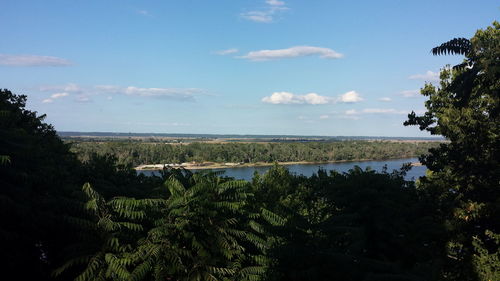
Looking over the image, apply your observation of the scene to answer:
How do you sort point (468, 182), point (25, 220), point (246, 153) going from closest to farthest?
point (25, 220), point (468, 182), point (246, 153)

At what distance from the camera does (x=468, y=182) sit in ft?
57.6

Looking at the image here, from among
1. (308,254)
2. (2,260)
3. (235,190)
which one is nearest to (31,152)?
(2,260)

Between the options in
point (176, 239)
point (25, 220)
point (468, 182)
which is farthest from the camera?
point (468, 182)

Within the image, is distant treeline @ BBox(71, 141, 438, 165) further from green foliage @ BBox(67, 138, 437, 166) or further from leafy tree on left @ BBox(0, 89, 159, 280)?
leafy tree on left @ BBox(0, 89, 159, 280)

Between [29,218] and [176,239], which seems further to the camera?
[176,239]

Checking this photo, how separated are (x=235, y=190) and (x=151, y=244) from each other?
2.39 meters

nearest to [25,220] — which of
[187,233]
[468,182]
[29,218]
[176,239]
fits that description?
[29,218]

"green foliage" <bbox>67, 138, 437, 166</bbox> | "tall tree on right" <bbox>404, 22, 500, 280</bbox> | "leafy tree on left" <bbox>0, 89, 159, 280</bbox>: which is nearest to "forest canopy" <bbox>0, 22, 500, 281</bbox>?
"leafy tree on left" <bbox>0, 89, 159, 280</bbox>

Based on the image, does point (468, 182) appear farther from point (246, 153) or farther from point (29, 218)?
point (246, 153)

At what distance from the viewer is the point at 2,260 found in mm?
5520

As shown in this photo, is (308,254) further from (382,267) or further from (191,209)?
(191,209)

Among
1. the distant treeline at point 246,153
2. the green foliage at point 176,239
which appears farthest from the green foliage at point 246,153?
the green foliage at point 176,239

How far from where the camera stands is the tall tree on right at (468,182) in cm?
1180

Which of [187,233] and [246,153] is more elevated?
[187,233]
